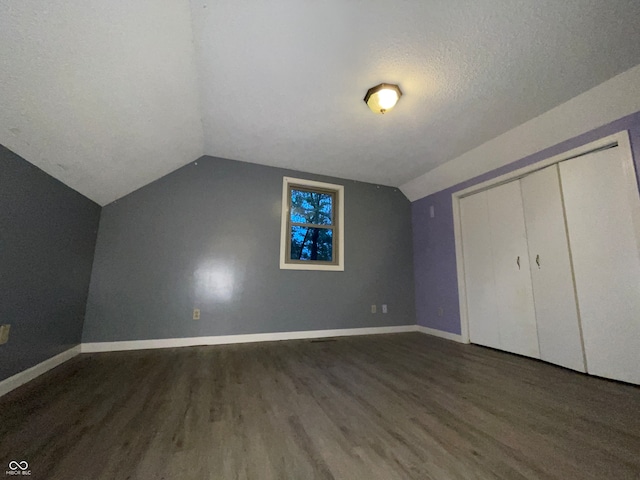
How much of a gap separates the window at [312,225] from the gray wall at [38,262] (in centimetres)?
207

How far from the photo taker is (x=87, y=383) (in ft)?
5.74

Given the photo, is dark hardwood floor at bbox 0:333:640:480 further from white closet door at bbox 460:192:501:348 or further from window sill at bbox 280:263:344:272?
window sill at bbox 280:263:344:272

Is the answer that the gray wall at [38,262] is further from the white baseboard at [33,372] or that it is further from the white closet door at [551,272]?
the white closet door at [551,272]

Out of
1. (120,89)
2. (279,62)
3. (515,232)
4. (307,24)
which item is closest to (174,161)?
(120,89)

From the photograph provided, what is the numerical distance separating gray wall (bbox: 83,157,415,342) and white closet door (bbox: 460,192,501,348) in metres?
0.96

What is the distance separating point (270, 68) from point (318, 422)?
7.58 feet

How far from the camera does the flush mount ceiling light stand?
1.96 meters

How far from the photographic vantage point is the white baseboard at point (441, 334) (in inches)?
125

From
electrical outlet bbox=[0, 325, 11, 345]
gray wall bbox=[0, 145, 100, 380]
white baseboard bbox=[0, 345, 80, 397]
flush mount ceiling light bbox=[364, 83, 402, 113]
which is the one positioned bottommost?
white baseboard bbox=[0, 345, 80, 397]

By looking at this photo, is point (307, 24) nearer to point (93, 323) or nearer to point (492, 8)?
point (492, 8)

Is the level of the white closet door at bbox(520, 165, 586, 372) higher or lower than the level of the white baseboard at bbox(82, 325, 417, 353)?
higher

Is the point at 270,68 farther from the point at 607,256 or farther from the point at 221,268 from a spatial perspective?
the point at 607,256

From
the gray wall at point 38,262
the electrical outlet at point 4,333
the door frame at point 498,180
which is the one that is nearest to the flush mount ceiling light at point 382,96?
the door frame at point 498,180

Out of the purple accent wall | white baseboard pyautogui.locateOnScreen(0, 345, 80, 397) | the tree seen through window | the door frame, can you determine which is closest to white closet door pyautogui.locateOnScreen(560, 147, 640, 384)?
the door frame
